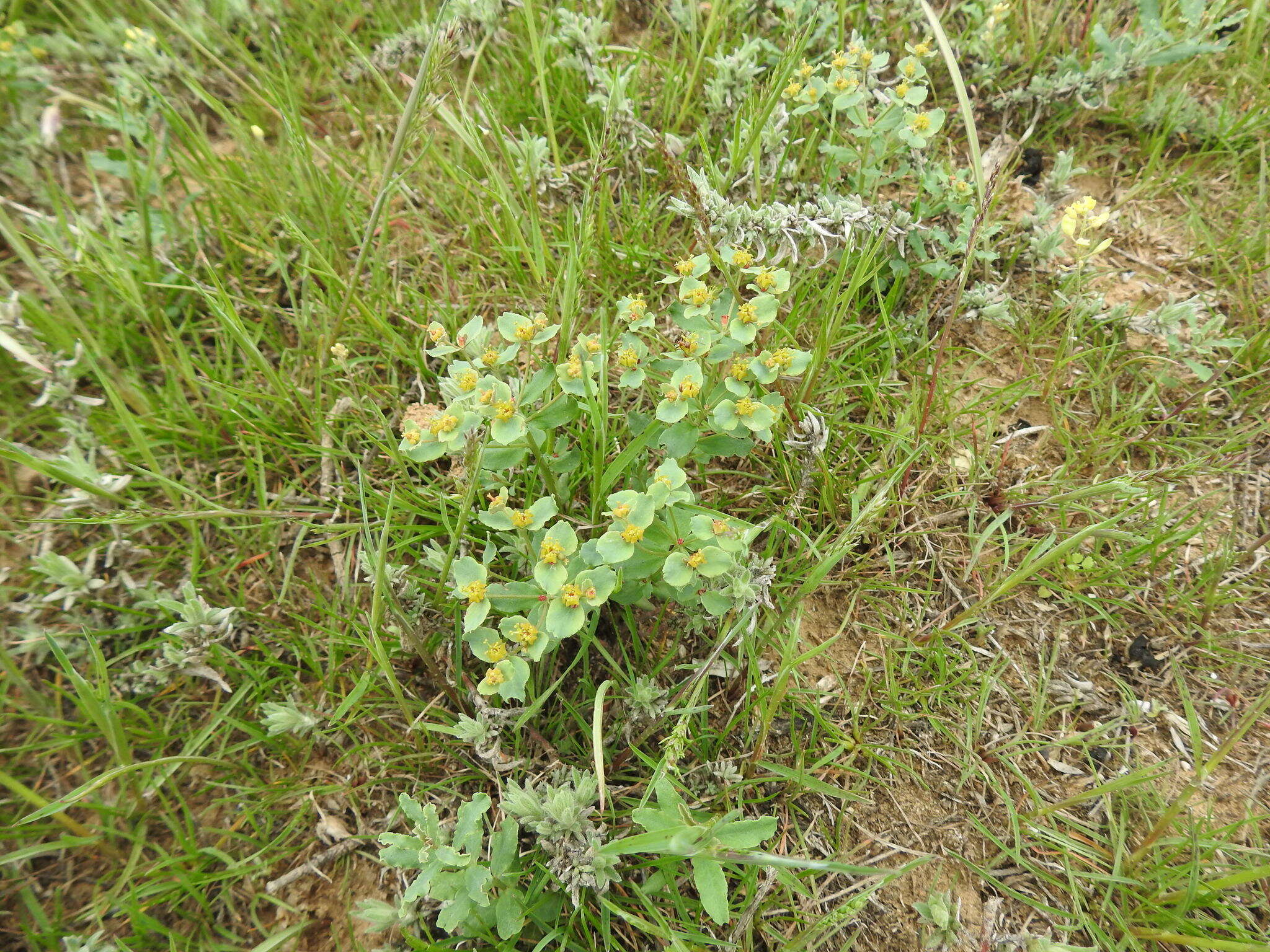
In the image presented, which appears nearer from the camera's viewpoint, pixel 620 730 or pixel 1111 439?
pixel 620 730

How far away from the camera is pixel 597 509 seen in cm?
202

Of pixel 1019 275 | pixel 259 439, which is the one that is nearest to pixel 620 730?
pixel 259 439

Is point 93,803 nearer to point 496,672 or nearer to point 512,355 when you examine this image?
point 496,672

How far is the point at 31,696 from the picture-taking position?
2.06m

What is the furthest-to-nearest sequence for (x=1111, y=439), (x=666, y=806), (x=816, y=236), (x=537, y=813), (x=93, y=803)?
(x=816, y=236) < (x=1111, y=439) < (x=93, y=803) < (x=537, y=813) < (x=666, y=806)

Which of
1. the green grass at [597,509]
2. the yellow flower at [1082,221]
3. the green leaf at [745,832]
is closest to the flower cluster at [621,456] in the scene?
the green grass at [597,509]

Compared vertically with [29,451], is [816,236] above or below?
below

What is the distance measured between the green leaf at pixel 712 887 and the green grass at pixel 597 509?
17 cm

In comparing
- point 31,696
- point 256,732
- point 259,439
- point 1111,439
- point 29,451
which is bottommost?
point 1111,439

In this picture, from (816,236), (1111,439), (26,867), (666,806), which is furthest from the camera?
(816,236)

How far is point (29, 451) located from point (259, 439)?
80 cm

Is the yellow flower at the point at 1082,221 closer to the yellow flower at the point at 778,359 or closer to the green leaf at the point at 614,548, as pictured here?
the yellow flower at the point at 778,359

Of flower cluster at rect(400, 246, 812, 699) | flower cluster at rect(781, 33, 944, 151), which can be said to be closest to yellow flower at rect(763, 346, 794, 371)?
flower cluster at rect(400, 246, 812, 699)

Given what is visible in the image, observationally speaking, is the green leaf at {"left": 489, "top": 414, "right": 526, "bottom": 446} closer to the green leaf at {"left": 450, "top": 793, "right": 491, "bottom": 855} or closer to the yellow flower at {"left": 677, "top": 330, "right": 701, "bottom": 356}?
the yellow flower at {"left": 677, "top": 330, "right": 701, "bottom": 356}
